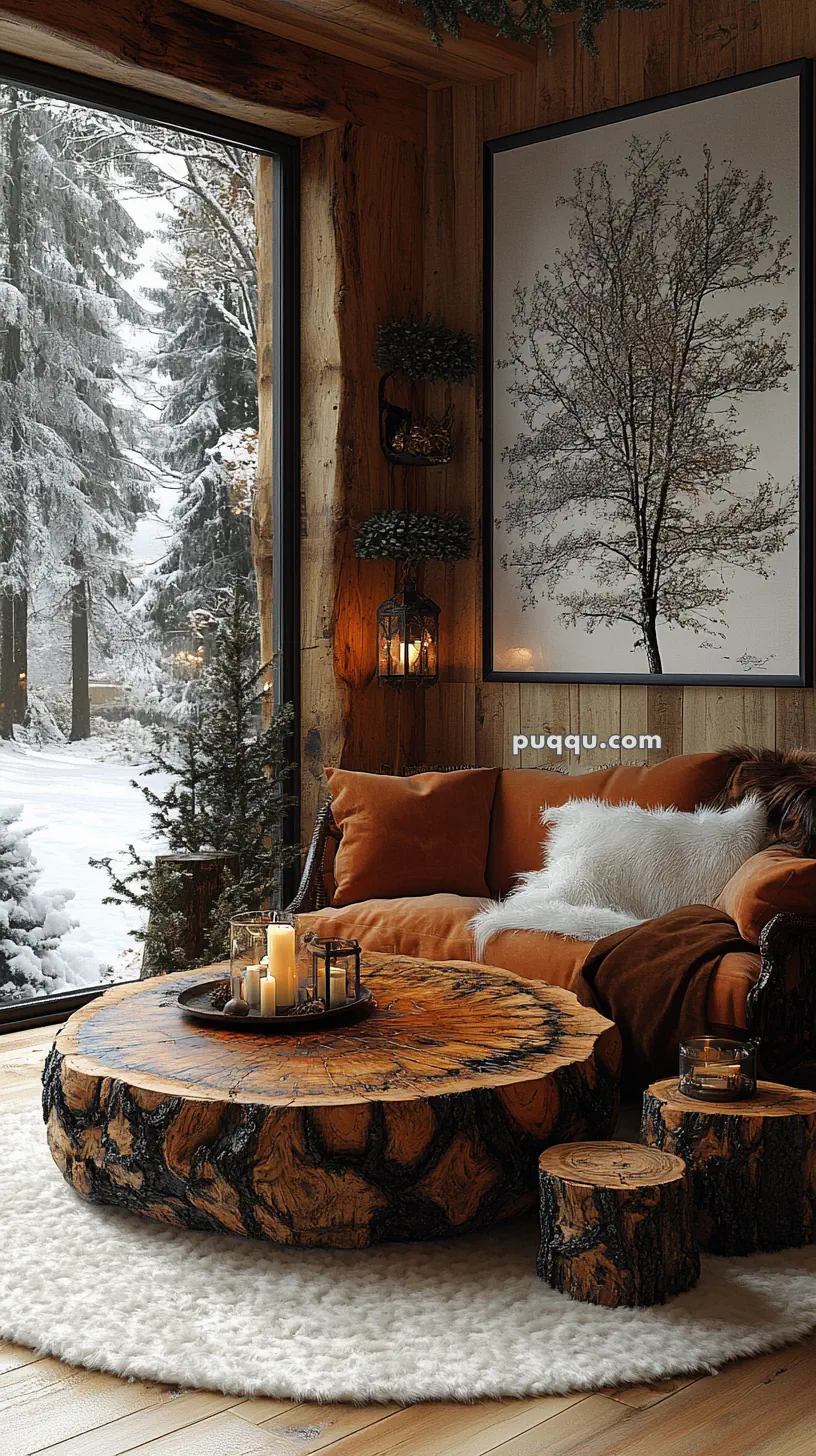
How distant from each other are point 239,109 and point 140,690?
2080mm

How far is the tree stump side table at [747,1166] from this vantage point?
2.62 metres

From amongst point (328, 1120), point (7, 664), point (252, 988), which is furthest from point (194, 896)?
point (328, 1120)

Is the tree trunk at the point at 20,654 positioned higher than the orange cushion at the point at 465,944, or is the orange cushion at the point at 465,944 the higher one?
the tree trunk at the point at 20,654

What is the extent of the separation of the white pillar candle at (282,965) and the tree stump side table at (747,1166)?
0.81 metres

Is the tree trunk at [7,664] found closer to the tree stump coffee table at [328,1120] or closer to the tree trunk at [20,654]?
the tree trunk at [20,654]

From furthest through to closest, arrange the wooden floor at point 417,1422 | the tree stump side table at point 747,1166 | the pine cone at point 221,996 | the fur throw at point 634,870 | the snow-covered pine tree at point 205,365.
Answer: the snow-covered pine tree at point 205,365
the fur throw at point 634,870
the pine cone at point 221,996
the tree stump side table at point 747,1166
the wooden floor at point 417,1422

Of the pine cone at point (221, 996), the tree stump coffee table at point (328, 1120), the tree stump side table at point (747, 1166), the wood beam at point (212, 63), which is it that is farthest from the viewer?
the wood beam at point (212, 63)

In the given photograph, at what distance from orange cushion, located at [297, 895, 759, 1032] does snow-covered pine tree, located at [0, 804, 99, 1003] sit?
0.88 meters

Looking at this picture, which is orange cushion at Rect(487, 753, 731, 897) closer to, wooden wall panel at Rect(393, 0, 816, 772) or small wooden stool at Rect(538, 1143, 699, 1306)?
wooden wall panel at Rect(393, 0, 816, 772)

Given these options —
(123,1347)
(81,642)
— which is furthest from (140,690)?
(123,1347)

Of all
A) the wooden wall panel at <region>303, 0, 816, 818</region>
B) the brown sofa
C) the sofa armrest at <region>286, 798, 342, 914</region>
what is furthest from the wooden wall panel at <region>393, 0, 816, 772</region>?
the sofa armrest at <region>286, 798, 342, 914</region>

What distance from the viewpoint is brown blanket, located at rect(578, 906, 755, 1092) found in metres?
3.34

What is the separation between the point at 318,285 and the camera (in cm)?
522

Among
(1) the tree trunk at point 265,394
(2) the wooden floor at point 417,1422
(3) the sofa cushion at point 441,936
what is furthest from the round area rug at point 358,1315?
(1) the tree trunk at point 265,394
